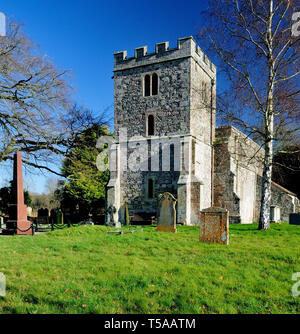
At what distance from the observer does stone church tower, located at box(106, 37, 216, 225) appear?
15.3 metres

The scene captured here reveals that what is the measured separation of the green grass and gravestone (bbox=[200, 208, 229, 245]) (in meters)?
0.38

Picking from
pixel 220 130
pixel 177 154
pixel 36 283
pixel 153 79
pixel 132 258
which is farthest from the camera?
pixel 220 130

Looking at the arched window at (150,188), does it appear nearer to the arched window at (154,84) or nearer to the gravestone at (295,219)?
the arched window at (154,84)

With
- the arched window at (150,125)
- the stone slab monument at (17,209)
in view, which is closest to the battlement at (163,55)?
the arched window at (150,125)

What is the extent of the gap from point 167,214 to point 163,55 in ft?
33.8

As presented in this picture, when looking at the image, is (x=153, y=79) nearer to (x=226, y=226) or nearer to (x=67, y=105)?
(x=67, y=105)

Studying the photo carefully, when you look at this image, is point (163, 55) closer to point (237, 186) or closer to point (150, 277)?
point (237, 186)

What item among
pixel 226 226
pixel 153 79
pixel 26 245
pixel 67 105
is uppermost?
pixel 153 79

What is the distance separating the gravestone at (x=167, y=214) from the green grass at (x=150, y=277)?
99.2 inches

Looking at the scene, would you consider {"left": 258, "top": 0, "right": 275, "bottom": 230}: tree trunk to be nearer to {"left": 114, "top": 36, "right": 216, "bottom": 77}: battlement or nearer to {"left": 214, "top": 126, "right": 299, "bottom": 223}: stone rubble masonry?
{"left": 214, "top": 126, "right": 299, "bottom": 223}: stone rubble masonry

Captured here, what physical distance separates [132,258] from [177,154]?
9.84m

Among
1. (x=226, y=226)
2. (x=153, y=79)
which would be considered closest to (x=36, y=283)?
(x=226, y=226)

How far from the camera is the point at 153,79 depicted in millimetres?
16938
